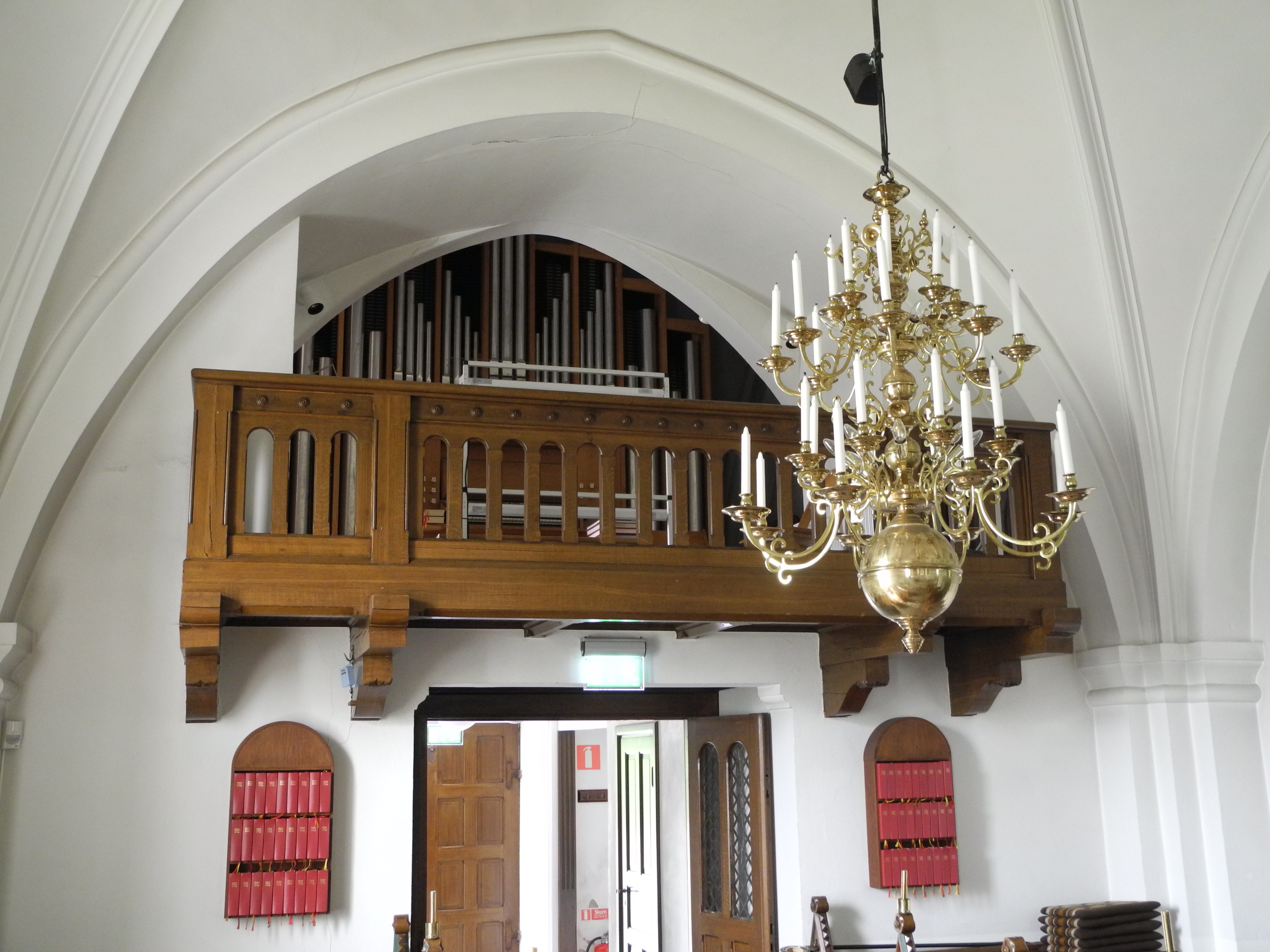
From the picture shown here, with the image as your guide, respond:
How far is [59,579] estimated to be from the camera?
5.25 meters

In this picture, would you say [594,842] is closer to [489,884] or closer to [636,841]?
[489,884]

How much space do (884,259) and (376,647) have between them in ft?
8.41

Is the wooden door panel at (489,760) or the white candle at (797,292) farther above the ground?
the white candle at (797,292)

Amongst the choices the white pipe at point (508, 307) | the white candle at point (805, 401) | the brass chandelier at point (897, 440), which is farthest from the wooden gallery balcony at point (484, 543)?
the white pipe at point (508, 307)

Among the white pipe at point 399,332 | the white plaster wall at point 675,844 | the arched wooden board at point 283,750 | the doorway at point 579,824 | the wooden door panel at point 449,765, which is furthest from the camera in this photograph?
the wooden door panel at point 449,765

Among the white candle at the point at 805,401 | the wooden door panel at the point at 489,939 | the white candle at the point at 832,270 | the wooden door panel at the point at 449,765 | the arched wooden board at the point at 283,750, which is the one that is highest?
the white candle at the point at 832,270

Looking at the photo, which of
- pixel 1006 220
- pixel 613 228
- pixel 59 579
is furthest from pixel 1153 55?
pixel 59 579

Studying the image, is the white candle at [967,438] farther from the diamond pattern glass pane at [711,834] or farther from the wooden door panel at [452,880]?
the wooden door panel at [452,880]

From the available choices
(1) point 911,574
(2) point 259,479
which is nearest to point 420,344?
(2) point 259,479

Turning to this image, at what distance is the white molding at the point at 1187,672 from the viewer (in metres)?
6.30

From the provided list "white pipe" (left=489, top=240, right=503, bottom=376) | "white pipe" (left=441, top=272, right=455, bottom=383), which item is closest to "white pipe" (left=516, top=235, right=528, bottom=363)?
"white pipe" (left=489, top=240, right=503, bottom=376)

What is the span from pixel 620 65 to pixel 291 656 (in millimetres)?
3238

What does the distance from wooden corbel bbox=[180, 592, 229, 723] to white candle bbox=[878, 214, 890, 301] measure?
2.75m

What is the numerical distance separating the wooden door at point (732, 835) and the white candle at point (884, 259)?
3411 millimetres
